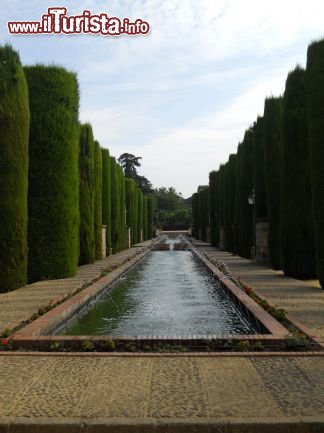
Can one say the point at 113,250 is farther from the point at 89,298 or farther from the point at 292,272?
the point at 89,298

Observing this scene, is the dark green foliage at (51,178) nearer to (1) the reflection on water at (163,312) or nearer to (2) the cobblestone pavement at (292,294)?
(1) the reflection on water at (163,312)

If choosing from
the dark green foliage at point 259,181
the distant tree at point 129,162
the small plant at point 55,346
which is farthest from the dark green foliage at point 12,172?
the distant tree at point 129,162

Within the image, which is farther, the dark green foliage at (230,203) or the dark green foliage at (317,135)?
the dark green foliage at (230,203)

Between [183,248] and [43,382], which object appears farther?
[183,248]

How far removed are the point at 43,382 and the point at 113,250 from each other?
20.1 m

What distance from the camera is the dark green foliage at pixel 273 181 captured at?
14.3 meters

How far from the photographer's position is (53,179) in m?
12.4

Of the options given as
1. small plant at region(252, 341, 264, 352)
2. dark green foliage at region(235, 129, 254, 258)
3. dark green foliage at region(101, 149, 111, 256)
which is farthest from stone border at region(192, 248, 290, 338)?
dark green foliage at region(101, 149, 111, 256)

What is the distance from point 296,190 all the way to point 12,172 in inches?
273

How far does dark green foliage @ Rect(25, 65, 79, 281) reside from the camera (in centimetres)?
1216

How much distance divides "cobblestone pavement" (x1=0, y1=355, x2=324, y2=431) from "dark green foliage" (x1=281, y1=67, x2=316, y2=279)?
769 cm

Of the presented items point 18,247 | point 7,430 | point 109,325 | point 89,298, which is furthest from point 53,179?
point 7,430

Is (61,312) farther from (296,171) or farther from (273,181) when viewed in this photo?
(273,181)

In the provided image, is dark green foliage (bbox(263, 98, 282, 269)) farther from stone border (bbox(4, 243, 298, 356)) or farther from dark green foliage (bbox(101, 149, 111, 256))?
dark green foliage (bbox(101, 149, 111, 256))
